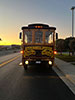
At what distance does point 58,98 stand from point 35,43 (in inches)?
207

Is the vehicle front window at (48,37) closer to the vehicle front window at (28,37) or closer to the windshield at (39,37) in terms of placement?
the windshield at (39,37)

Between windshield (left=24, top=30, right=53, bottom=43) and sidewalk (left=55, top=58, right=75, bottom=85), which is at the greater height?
windshield (left=24, top=30, right=53, bottom=43)

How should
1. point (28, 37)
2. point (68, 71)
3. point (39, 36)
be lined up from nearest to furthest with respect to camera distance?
point (68, 71), point (39, 36), point (28, 37)

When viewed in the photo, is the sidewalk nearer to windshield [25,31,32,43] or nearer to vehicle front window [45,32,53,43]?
vehicle front window [45,32,53,43]

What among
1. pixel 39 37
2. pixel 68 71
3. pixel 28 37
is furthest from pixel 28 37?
pixel 68 71

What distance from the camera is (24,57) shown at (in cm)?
896

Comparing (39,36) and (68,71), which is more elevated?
A: (39,36)

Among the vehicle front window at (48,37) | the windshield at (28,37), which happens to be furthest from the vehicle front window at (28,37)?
the vehicle front window at (48,37)

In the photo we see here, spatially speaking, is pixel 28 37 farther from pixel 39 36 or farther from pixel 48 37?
pixel 48 37

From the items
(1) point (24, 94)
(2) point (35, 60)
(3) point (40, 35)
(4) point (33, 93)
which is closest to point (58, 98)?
(4) point (33, 93)

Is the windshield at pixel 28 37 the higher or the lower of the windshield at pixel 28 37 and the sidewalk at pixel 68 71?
the higher

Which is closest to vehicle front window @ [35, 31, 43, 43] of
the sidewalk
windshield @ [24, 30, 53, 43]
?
windshield @ [24, 30, 53, 43]

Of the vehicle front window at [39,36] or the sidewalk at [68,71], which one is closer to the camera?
the sidewalk at [68,71]

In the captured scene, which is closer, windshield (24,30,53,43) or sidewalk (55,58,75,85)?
sidewalk (55,58,75,85)
